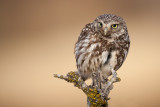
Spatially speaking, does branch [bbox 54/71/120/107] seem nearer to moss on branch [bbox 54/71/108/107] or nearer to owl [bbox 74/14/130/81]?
moss on branch [bbox 54/71/108/107]

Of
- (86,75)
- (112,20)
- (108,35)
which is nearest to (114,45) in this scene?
(108,35)

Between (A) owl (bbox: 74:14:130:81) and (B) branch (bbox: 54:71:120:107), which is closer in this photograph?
(B) branch (bbox: 54:71:120:107)

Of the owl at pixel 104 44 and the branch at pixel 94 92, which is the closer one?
the branch at pixel 94 92

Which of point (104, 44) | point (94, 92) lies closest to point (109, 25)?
point (104, 44)

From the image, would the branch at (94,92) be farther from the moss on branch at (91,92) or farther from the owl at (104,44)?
the owl at (104,44)

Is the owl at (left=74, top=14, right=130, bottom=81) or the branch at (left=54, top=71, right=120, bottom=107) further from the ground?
the owl at (left=74, top=14, right=130, bottom=81)

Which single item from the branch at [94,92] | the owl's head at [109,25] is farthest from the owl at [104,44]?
the branch at [94,92]

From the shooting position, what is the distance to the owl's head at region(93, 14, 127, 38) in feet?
6.19

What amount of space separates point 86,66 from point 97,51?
18 cm

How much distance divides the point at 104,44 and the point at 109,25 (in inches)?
6.7

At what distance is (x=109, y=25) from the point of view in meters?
1.90

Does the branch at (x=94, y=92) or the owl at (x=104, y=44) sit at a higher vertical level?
the owl at (x=104, y=44)

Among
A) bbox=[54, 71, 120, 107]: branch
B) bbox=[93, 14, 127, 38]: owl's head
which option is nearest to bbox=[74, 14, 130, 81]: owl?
bbox=[93, 14, 127, 38]: owl's head

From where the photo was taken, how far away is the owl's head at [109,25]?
1.89m
